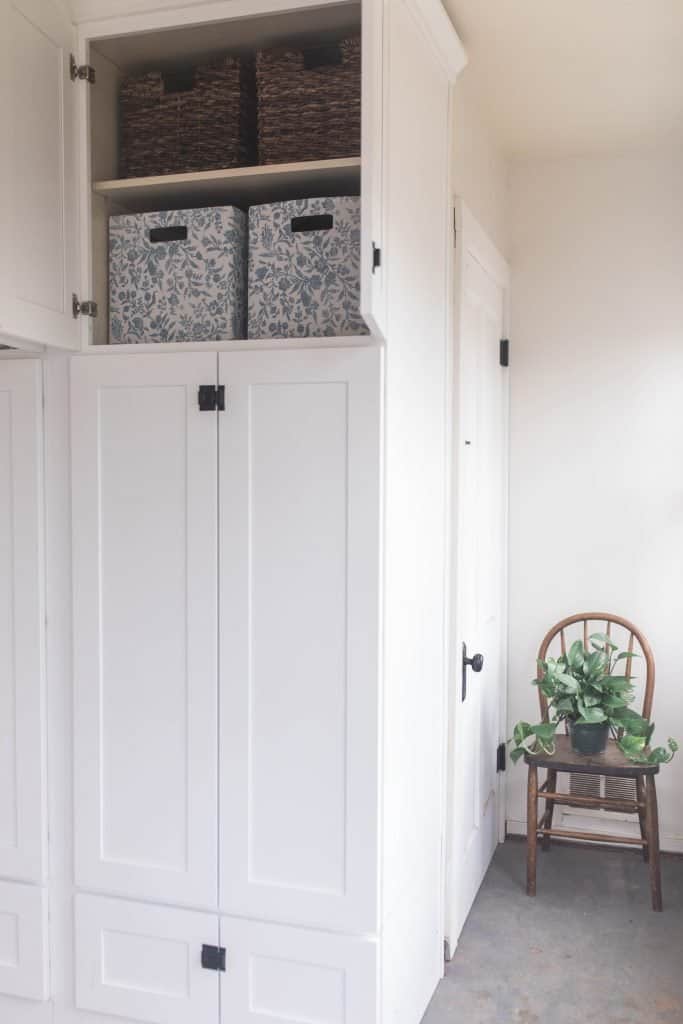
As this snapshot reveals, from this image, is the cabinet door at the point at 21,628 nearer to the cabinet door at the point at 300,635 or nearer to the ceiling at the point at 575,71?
the cabinet door at the point at 300,635

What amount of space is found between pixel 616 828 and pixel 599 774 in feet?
1.79

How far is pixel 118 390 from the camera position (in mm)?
2123

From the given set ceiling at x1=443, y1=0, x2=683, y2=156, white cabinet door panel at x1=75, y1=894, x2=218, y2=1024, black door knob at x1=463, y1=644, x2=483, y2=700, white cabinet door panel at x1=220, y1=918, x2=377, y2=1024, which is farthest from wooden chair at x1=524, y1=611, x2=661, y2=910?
ceiling at x1=443, y1=0, x2=683, y2=156

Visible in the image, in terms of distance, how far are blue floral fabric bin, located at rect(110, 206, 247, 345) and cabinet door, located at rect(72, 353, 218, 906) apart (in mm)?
105

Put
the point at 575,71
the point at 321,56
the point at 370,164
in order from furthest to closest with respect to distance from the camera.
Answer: the point at 575,71, the point at 321,56, the point at 370,164

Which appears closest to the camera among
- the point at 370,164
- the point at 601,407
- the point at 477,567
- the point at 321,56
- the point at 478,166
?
the point at 370,164

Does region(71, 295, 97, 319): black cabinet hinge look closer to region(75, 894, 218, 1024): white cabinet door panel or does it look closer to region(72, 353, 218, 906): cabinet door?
region(72, 353, 218, 906): cabinet door

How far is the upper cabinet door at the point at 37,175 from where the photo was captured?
6.31ft

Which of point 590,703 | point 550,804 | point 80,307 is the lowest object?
point 550,804

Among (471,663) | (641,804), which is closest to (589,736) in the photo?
(641,804)

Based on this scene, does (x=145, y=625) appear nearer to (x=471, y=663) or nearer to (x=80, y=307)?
(x=80, y=307)

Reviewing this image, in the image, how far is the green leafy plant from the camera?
309 centimetres

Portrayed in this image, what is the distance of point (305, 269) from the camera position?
80.2 inches

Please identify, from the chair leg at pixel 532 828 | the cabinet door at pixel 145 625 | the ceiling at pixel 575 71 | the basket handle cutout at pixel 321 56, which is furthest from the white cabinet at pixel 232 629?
the chair leg at pixel 532 828
